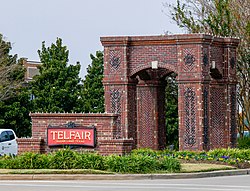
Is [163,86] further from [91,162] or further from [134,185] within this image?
[134,185]

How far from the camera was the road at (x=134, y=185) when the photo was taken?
23.8 m

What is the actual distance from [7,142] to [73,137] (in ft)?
26.6

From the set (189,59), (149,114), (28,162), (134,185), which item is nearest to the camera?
(134,185)

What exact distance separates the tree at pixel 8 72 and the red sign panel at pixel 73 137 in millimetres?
20909

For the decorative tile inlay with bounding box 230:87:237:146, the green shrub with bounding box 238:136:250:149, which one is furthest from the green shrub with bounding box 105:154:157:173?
the green shrub with bounding box 238:136:250:149

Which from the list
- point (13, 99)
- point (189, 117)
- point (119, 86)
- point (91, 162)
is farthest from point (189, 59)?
point (13, 99)

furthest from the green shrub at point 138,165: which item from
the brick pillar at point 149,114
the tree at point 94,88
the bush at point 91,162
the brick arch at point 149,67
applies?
the tree at point 94,88

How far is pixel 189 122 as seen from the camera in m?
38.6

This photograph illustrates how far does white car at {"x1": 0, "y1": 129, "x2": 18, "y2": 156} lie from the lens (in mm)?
41291

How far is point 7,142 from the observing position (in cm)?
4172

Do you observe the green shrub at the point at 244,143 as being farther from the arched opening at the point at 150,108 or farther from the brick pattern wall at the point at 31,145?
the brick pattern wall at the point at 31,145

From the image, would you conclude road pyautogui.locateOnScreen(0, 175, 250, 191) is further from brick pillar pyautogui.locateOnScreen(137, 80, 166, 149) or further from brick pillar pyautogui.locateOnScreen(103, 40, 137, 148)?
brick pillar pyautogui.locateOnScreen(137, 80, 166, 149)

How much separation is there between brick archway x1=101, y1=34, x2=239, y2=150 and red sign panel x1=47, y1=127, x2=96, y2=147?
3403 mm

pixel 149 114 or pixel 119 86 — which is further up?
pixel 119 86
